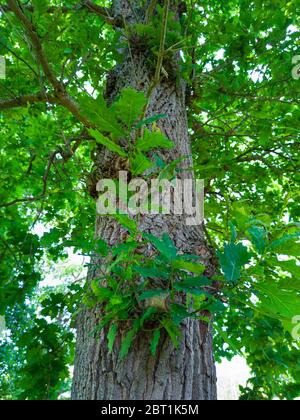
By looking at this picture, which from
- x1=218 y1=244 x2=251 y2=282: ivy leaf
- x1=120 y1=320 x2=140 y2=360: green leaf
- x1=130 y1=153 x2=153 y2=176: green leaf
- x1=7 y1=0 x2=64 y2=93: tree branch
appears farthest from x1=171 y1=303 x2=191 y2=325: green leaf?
x1=7 y1=0 x2=64 y2=93: tree branch

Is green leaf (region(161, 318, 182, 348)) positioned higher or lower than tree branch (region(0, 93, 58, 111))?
lower

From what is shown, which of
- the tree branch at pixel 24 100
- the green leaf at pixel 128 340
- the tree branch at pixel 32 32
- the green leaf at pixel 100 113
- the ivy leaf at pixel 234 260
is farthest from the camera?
the tree branch at pixel 24 100

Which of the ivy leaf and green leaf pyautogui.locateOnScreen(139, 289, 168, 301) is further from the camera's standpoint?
green leaf pyautogui.locateOnScreen(139, 289, 168, 301)

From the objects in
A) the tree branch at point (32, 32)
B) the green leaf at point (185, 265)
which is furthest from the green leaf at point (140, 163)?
the tree branch at point (32, 32)

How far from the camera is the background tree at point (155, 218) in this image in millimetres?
845

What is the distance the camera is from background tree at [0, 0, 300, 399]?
33.3 inches

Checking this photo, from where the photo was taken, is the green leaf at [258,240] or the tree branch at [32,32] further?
the tree branch at [32,32]

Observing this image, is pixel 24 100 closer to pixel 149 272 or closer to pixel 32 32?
pixel 32 32

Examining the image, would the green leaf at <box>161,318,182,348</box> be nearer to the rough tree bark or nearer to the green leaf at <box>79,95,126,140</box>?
the rough tree bark

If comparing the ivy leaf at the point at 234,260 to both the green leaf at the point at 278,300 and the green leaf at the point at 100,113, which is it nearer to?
the green leaf at the point at 278,300

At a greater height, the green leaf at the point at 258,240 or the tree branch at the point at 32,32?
the tree branch at the point at 32,32

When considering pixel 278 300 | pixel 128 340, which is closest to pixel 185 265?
pixel 278 300
